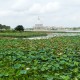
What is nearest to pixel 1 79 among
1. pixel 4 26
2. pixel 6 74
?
pixel 6 74

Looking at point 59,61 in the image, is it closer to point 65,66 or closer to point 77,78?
point 65,66

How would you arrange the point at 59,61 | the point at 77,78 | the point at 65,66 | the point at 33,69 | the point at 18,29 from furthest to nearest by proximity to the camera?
the point at 18,29 → the point at 59,61 → the point at 65,66 → the point at 33,69 → the point at 77,78

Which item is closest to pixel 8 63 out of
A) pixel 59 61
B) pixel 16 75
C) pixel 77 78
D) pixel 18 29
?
pixel 59 61

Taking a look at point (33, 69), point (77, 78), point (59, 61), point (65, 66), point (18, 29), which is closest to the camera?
point (77, 78)

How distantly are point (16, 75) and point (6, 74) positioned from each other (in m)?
0.14

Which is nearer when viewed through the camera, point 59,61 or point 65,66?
point 65,66

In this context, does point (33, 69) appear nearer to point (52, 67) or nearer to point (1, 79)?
point (52, 67)

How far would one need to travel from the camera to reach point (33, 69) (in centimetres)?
422

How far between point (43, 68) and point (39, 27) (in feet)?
160

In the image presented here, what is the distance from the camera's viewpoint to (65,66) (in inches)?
180

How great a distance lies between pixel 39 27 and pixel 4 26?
22.4 feet

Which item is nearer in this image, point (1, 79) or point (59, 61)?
point (1, 79)

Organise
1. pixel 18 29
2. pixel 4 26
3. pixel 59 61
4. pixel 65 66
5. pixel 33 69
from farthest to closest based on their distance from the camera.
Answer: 1. pixel 4 26
2. pixel 18 29
3. pixel 59 61
4. pixel 65 66
5. pixel 33 69

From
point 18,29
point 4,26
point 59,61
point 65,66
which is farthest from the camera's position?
point 4,26
